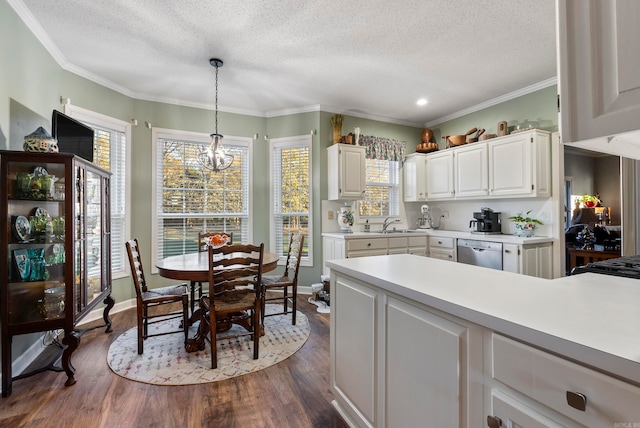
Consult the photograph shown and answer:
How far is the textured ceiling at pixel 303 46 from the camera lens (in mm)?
2332

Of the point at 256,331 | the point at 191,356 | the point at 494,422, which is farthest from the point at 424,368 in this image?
the point at 191,356

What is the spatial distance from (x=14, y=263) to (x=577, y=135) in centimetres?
312

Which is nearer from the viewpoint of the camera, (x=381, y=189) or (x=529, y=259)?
(x=529, y=259)

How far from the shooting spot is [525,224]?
12.0ft

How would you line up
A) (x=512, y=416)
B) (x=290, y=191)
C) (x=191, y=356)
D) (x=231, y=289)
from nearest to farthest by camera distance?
(x=512, y=416) < (x=231, y=289) < (x=191, y=356) < (x=290, y=191)

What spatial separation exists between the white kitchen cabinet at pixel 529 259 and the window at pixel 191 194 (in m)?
3.44

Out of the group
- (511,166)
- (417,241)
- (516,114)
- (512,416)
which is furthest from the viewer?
(417,241)

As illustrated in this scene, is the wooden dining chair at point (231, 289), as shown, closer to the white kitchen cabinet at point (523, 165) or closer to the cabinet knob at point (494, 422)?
the cabinet knob at point (494, 422)

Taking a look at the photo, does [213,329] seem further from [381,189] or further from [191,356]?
[381,189]

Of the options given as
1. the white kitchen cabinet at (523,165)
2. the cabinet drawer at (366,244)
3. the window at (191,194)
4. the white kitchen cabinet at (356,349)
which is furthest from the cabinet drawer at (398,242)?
the white kitchen cabinet at (356,349)

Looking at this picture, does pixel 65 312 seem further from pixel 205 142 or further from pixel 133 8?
pixel 205 142

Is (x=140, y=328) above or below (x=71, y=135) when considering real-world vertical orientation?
below

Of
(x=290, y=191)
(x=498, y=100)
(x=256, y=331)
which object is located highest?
(x=498, y=100)

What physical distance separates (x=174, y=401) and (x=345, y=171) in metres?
3.24
